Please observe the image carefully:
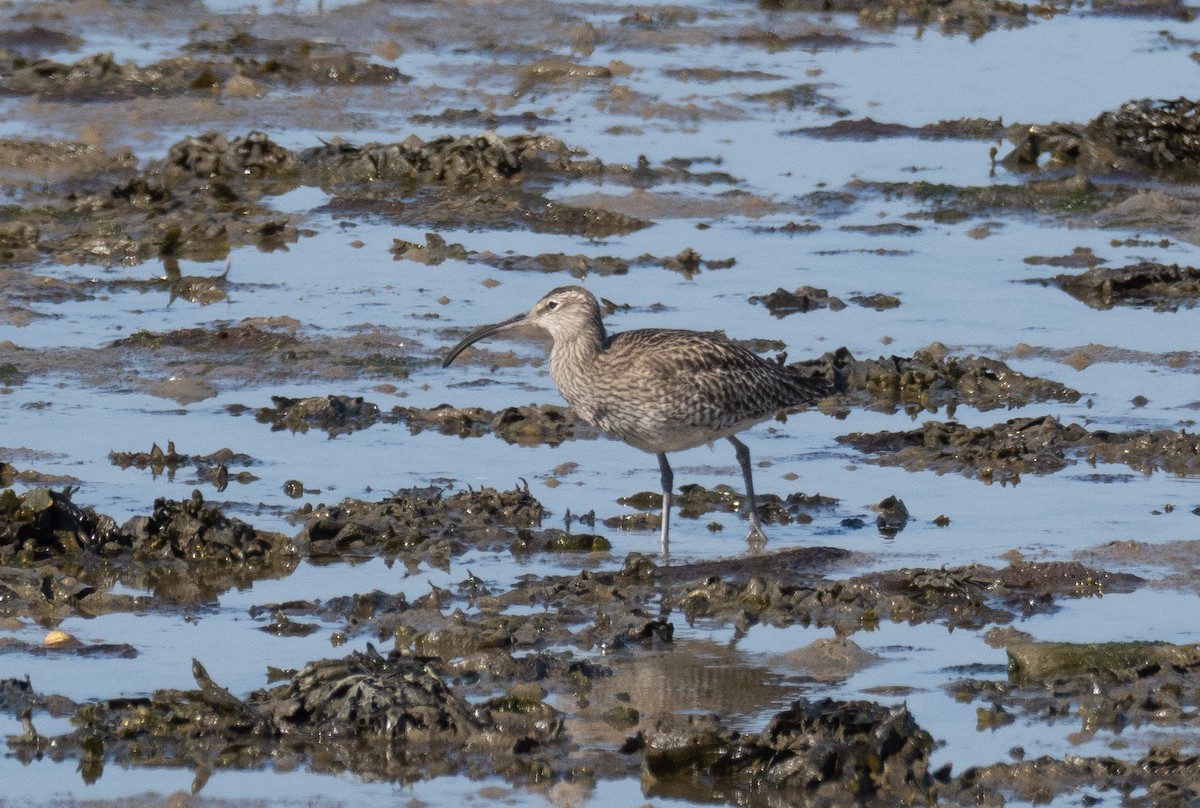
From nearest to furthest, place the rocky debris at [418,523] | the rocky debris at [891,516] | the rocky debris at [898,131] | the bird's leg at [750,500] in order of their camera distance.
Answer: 1. the rocky debris at [418,523]
2. the bird's leg at [750,500]
3. the rocky debris at [891,516]
4. the rocky debris at [898,131]

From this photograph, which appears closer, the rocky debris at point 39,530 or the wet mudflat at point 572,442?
the wet mudflat at point 572,442

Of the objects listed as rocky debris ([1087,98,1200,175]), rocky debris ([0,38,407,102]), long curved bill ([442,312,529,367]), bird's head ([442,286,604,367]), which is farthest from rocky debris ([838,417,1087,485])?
rocky debris ([0,38,407,102])

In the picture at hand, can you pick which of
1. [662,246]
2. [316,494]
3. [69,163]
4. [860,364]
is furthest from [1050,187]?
[316,494]

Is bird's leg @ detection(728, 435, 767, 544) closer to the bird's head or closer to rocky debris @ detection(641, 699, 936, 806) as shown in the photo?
the bird's head

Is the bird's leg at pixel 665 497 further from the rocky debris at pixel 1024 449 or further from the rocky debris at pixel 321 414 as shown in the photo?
the rocky debris at pixel 321 414

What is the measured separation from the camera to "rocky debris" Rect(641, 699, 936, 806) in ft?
19.4

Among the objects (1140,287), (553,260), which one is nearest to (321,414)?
(553,260)

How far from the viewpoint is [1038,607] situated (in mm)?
7664

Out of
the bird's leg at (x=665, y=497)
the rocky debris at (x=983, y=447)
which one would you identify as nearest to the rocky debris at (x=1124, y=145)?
the rocky debris at (x=983, y=447)

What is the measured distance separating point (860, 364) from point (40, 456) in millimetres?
4185

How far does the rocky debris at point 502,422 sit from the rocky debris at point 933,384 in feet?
4.69

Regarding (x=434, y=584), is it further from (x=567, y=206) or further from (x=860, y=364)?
(x=567, y=206)

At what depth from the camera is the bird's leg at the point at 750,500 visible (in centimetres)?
857

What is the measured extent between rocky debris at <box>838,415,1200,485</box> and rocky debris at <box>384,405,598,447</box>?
4.82 feet
